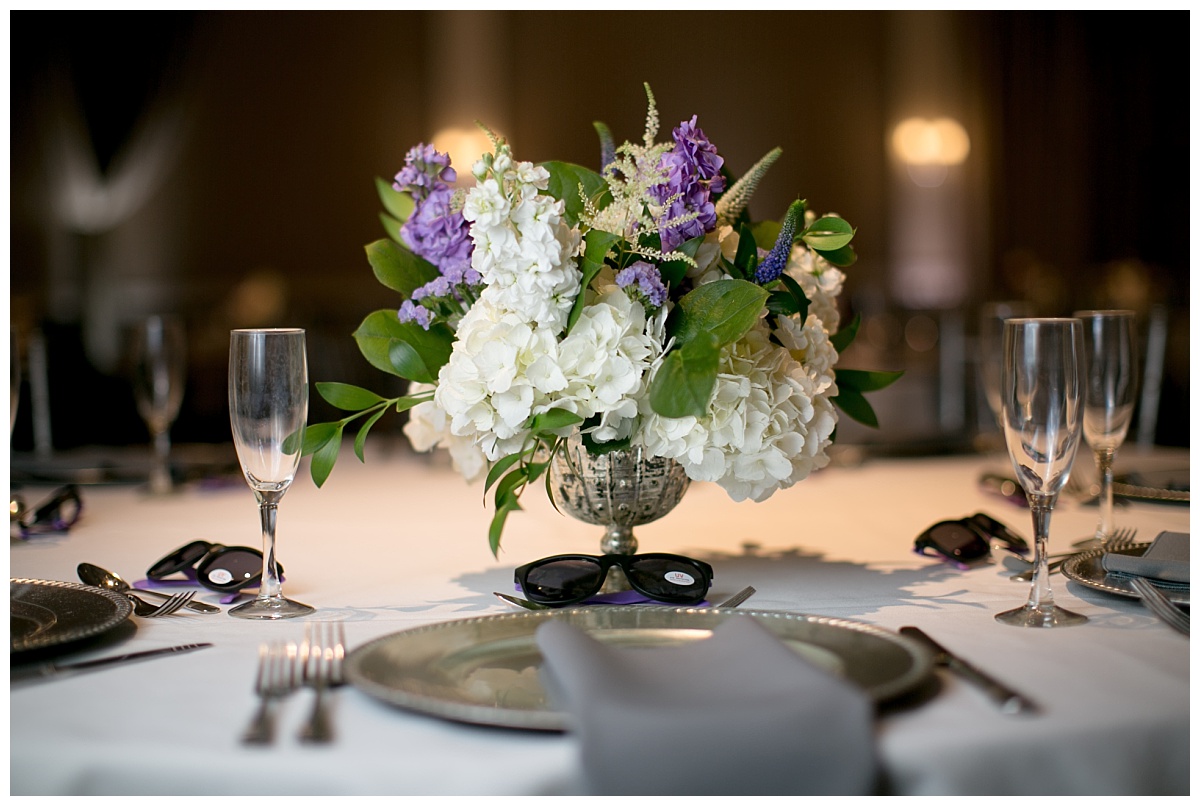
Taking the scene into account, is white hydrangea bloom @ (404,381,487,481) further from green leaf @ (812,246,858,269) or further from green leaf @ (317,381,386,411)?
green leaf @ (812,246,858,269)

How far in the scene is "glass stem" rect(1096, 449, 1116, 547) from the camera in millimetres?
1479

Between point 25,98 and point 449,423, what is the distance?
6979mm

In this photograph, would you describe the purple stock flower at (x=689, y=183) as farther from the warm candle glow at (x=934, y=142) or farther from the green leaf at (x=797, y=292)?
the warm candle glow at (x=934, y=142)

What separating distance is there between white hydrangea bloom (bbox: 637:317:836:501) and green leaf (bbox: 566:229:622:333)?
119mm

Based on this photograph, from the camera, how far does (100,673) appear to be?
3.05 ft

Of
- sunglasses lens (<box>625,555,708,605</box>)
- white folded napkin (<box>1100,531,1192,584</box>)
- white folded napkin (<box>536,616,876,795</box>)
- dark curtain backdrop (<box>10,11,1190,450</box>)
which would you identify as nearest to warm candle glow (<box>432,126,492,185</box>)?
dark curtain backdrop (<box>10,11,1190,450</box>)

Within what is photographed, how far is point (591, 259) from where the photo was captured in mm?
1122

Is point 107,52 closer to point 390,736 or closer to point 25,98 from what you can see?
point 25,98

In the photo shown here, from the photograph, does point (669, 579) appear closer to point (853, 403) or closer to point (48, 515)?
point (853, 403)

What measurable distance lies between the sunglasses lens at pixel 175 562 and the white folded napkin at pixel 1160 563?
3.13 feet

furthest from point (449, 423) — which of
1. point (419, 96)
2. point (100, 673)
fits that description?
point (419, 96)

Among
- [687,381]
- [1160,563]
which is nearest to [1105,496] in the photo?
[1160,563]

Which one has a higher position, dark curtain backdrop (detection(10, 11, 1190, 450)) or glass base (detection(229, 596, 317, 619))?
dark curtain backdrop (detection(10, 11, 1190, 450))

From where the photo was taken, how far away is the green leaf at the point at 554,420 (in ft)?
3.62
